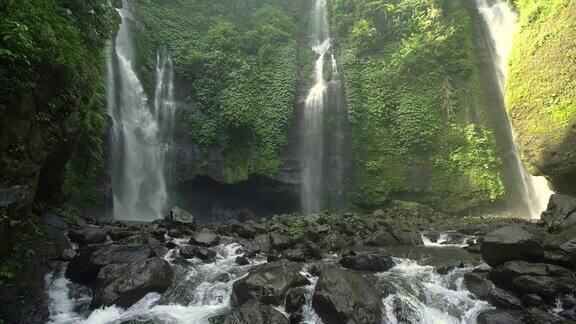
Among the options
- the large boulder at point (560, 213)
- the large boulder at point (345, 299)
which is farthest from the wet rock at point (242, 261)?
the large boulder at point (560, 213)

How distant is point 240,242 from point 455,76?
1577 centimetres

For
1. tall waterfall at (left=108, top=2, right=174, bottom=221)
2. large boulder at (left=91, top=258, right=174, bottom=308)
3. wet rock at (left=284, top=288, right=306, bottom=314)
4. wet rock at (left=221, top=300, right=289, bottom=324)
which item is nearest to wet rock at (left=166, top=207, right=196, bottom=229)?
large boulder at (left=91, top=258, right=174, bottom=308)

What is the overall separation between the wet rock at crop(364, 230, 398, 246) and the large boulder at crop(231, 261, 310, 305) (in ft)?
14.8

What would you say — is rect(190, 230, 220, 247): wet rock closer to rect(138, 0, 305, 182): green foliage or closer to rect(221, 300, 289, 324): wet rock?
rect(221, 300, 289, 324): wet rock

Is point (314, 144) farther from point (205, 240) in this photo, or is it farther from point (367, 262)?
point (367, 262)

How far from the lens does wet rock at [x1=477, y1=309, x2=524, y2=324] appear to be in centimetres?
573

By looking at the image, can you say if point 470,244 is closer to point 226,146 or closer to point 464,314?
point 464,314

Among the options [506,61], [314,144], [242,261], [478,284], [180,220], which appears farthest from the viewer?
[314,144]

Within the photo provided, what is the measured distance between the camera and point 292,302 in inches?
252

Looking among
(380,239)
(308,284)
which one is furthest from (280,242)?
(380,239)

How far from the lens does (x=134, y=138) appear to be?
17609 mm

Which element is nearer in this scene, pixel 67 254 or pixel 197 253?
pixel 67 254

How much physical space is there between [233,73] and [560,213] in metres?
16.4

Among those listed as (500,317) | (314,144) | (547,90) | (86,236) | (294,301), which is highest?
(547,90)
